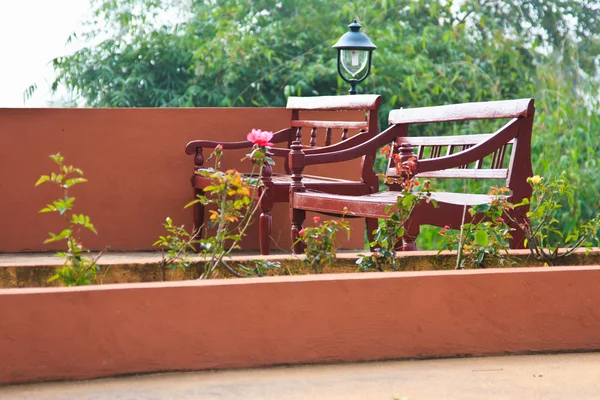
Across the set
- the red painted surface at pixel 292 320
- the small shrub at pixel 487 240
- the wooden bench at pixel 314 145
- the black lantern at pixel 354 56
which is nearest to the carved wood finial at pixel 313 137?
the wooden bench at pixel 314 145

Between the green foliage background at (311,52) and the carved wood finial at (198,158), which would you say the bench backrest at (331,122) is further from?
the green foliage background at (311,52)

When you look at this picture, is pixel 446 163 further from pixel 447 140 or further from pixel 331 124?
pixel 331 124

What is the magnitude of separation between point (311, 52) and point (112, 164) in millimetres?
7715

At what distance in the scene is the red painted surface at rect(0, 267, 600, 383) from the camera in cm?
220

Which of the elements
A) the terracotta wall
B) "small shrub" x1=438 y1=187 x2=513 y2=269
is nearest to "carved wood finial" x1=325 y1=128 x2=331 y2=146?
the terracotta wall

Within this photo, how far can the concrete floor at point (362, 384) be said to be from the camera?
6.87 ft

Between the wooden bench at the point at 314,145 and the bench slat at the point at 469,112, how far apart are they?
247 millimetres

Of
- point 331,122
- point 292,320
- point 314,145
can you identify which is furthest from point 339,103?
point 292,320

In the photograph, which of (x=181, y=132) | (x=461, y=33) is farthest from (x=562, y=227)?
(x=461, y=33)

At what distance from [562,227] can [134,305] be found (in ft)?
17.8

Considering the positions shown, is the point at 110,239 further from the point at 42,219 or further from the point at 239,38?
the point at 239,38

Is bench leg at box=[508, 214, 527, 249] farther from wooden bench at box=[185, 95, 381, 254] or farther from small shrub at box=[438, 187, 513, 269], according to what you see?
wooden bench at box=[185, 95, 381, 254]

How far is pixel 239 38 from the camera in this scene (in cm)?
1254

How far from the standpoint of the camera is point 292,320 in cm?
232
